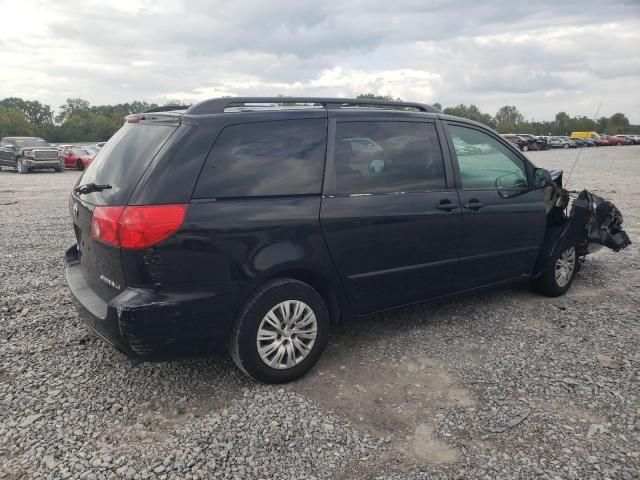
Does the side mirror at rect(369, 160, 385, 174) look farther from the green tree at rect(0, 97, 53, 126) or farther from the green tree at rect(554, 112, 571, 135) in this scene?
the green tree at rect(0, 97, 53, 126)

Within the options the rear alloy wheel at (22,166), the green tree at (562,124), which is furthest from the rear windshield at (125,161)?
the green tree at (562,124)

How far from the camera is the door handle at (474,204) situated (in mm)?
4262

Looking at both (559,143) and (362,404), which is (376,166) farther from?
(559,143)

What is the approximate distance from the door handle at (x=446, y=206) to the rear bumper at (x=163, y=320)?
1858 mm

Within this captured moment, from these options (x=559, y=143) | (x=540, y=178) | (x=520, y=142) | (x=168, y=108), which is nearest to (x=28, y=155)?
(x=168, y=108)

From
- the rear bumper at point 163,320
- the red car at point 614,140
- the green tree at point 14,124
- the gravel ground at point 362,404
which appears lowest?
the gravel ground at point 362,404

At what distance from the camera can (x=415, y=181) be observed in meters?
4.02

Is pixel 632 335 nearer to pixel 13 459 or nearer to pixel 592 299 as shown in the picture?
pixel 592 299

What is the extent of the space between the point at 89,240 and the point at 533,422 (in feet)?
9.90

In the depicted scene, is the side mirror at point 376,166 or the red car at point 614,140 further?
the red car at point 614,140

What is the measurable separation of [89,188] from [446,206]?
105 inches

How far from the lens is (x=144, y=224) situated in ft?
9.53

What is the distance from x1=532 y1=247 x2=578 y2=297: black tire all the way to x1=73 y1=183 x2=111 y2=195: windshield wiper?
13.5 ft

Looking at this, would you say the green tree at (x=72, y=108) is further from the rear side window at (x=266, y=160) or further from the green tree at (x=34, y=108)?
the rear side window at (x=266, y=160)
